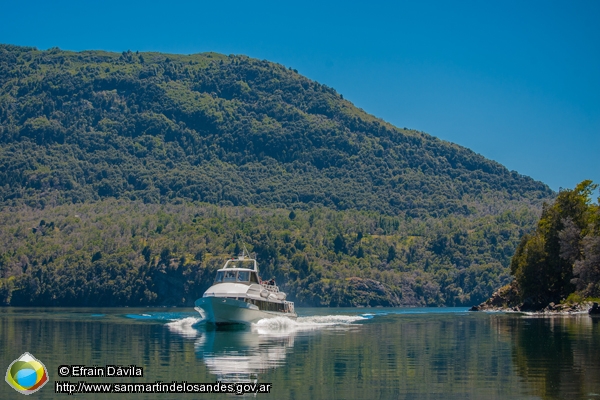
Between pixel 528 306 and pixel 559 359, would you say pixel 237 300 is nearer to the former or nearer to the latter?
pixel 559 359

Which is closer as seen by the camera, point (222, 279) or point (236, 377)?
point (236, 377)

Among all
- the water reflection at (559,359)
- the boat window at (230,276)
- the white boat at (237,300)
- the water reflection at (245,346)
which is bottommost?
the water reflection at (245,346)

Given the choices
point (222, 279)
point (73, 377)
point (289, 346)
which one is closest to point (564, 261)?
point (222, 279)

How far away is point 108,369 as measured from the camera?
155 ft

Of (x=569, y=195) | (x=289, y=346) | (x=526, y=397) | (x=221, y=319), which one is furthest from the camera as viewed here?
(x=569, y=195)

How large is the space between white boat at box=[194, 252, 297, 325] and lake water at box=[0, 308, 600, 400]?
2.31 m

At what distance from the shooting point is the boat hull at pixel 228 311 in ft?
278

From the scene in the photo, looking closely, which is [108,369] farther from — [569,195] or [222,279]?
[569,195]

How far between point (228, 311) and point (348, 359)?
107 ft

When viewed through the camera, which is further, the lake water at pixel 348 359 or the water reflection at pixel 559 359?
the lake water at pixel 348 359

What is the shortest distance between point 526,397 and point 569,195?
9737 cm

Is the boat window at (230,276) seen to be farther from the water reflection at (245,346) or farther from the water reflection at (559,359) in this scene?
the water reflection at (559,359)

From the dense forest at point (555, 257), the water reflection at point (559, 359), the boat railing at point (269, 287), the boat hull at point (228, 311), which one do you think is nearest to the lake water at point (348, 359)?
the water reflection at point (559, 359)

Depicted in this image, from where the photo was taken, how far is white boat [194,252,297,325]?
84.9 meters
